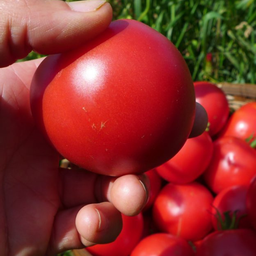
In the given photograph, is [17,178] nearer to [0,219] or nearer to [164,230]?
[0,219]

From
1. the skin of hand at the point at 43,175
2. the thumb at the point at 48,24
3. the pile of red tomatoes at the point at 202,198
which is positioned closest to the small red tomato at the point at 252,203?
the pile of red tomatoes at the point at 202,198

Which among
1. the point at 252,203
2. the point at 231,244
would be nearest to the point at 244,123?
the point at 252,203

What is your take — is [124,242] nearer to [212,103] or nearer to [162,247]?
[162,247]

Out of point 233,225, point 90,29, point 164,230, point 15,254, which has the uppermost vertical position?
point 90,29

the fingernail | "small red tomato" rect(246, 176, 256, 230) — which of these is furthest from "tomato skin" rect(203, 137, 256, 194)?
the fingernail

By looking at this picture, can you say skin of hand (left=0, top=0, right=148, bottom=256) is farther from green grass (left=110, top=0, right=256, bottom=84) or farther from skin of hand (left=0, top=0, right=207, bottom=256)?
green grass (left=110, top=0, right=256, bottom=84)

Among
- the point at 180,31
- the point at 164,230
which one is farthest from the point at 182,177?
the point at 180,31

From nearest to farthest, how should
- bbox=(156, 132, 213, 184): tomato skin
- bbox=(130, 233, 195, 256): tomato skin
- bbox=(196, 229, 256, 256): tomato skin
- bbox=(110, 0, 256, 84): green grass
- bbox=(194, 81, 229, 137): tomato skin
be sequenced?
1. bbox=(196, 229, 256, 256): tomato skin
2. bbox=(130, 233, 195, 256): tomato skin
3. bbox=(156, 132, 213, 184): tomato skin
4. bbox=(194, 81, 229, 137): tomato skin
5. bbox=(110, 0, 256, 84): green grass
